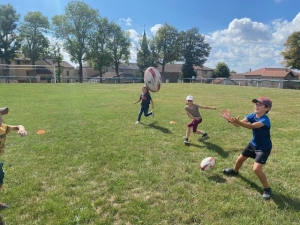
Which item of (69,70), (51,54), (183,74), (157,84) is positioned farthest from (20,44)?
(157,84)

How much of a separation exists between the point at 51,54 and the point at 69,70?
17294 mm

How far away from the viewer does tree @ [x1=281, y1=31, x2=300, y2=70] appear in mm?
44500

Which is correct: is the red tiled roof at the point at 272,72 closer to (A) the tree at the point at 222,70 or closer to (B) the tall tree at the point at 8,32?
(A) the tree at the point at 222,70

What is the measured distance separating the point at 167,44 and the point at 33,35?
34872mm

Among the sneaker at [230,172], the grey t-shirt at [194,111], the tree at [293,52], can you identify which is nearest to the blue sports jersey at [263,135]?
the sneaker at [230,172]

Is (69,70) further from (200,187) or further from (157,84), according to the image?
(200,187)

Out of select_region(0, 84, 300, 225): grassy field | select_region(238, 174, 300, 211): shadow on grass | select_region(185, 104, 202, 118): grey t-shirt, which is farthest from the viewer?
select_region(185, 104, 202, 118): grey t-shirt

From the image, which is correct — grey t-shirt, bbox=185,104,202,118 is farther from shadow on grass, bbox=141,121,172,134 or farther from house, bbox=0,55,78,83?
house, bbox=0,55,78,83

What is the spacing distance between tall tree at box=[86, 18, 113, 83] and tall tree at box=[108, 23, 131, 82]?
1470mm

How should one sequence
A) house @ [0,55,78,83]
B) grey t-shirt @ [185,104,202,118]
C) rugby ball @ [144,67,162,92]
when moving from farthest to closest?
house @ [0,55,78,83], rugby ball @ [144,67,162,92], grey t-shirt @ [185,104,202,118]

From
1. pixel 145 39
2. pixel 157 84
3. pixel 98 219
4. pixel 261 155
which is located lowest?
pixel 98 219

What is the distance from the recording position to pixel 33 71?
59906 mm

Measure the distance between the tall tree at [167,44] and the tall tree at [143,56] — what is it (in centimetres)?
444

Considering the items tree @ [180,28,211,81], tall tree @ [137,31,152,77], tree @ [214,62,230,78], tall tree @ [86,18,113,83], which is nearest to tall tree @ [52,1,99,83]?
tall tree @ [86,18,113,83]
